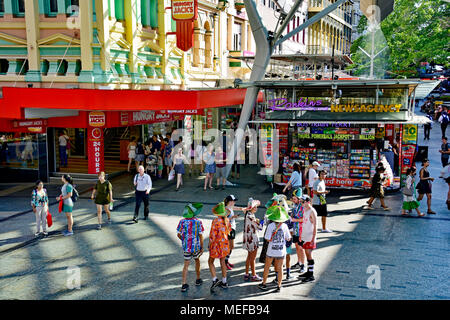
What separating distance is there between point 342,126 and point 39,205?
11.3 m

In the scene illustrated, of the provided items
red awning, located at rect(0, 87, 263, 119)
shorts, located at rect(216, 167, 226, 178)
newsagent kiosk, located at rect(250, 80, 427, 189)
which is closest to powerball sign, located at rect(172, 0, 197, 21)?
red awning, located at rect(0, 87, 263, 119)

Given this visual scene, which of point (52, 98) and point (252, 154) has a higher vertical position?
point (52, 98)

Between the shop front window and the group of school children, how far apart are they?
44.0 ft

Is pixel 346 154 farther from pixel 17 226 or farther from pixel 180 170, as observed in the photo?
pixel 17 226

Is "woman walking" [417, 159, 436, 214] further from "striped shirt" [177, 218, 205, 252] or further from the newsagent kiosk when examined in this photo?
"striped shirt" [177, 218, 205, 252]

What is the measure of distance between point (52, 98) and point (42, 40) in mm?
3429

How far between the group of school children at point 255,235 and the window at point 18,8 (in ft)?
47.1

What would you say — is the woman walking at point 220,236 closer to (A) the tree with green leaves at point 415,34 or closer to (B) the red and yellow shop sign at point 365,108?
(B) the red and yellow shop sign at point 365,108

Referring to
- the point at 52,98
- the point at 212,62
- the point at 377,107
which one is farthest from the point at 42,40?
the point at 377,107

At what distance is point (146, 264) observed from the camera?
1073 cm

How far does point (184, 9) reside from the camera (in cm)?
2111

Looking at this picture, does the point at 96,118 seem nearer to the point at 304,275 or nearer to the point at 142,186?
the point at 142,186

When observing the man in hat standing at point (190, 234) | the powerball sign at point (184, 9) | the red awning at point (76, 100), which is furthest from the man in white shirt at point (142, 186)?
the powerball sign at point (184, 9)

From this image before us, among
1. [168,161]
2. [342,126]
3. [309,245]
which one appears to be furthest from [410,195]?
[168,161]
